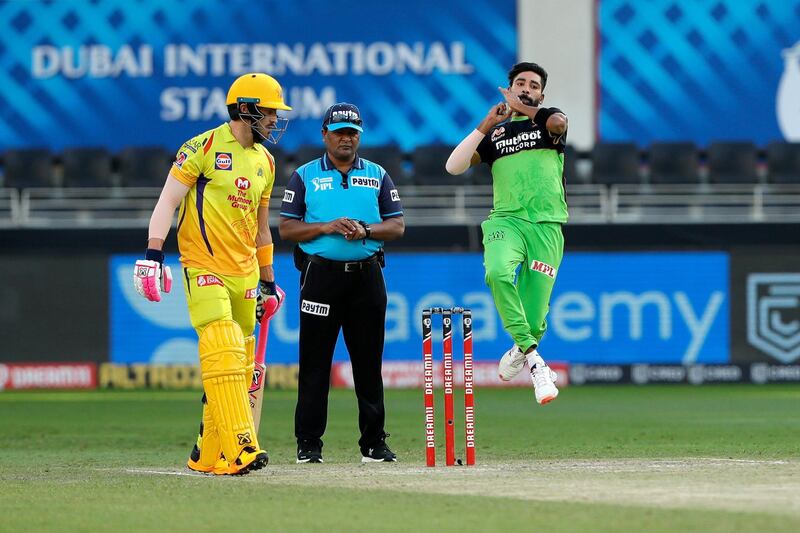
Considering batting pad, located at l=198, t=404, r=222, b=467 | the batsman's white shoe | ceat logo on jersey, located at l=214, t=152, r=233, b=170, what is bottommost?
batting pad, located at l=198, t=404, r=222, b=467

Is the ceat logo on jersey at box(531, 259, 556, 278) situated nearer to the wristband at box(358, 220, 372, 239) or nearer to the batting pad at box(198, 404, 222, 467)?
the wristband at box(358, 220, 372, 239)

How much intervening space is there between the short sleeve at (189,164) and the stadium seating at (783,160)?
14.8 metres

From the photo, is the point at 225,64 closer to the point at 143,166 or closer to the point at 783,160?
the point at 143,166

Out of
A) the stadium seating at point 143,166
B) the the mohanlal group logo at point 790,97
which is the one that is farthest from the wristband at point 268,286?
the the mohanlal group logo at point 790,97

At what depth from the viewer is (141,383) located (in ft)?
64.2

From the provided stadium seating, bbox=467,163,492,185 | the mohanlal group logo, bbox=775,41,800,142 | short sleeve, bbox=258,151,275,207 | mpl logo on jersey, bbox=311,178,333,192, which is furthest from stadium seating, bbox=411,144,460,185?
short sleeve, bbox=258,151,275,207

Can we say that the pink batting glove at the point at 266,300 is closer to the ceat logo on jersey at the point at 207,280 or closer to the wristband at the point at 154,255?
the ceat logo on jersey at the point at 207,280

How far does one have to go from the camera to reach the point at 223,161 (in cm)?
841

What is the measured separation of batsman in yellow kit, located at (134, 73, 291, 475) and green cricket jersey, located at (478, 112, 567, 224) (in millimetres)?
1528

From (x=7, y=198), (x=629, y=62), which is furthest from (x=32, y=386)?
(x=629, y=62)

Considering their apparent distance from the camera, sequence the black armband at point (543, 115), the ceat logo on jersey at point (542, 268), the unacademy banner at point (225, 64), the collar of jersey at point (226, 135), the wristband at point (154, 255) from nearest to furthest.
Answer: the wristband at point (154, 255) < the collar of jersey at point (226, 135) < the black armband at point (543, 115) < the ceat logo on jersey at point (542, 268) < the unacademy banner at point (225, 64)

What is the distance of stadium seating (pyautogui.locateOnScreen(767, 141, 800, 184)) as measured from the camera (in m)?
21.8

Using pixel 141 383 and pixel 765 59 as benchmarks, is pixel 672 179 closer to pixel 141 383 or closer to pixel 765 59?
pixel 765 59

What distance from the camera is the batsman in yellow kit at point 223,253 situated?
816 cm
